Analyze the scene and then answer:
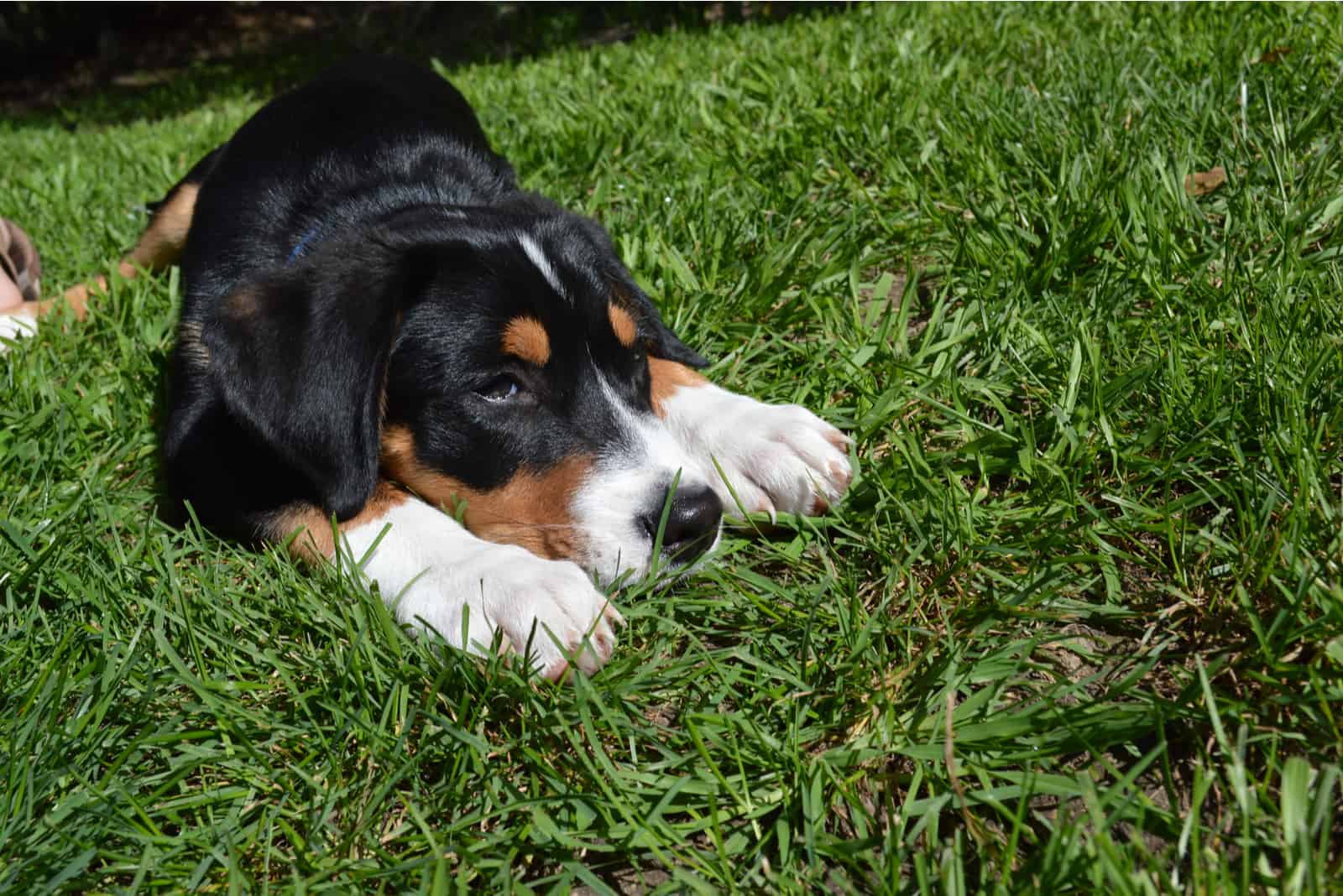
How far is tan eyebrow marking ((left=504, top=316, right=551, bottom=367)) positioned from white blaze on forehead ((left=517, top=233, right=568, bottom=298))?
0.15 metres

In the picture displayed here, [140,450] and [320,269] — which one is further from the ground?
[320,269]

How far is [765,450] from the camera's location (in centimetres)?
256

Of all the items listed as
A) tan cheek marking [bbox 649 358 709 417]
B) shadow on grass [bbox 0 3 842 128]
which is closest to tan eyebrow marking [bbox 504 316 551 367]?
tan cheek marking [bbox 649 358 709 417]

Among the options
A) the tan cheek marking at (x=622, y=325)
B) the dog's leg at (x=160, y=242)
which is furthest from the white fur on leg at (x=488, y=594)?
the dog's leg at (x=160, y=242)

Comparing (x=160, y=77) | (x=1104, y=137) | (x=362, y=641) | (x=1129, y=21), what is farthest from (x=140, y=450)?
(x=160, y=77)

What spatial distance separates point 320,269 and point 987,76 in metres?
3.27

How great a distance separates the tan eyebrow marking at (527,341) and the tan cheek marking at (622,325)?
9.1 inches

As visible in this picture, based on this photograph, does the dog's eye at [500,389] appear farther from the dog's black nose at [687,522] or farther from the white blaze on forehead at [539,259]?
the dog's black nose at [687,522]

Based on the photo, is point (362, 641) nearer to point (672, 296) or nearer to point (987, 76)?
point (672, 296)

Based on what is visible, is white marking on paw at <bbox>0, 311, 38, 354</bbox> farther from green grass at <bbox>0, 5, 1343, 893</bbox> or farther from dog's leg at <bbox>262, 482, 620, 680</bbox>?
dog's leg at <bbox>262, 482, 620, 680</bbox>

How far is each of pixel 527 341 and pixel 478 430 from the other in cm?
25

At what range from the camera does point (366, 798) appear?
1.79 meters

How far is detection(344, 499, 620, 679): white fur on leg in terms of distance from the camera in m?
→ 2.01

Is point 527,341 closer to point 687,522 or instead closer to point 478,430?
point 478,430
